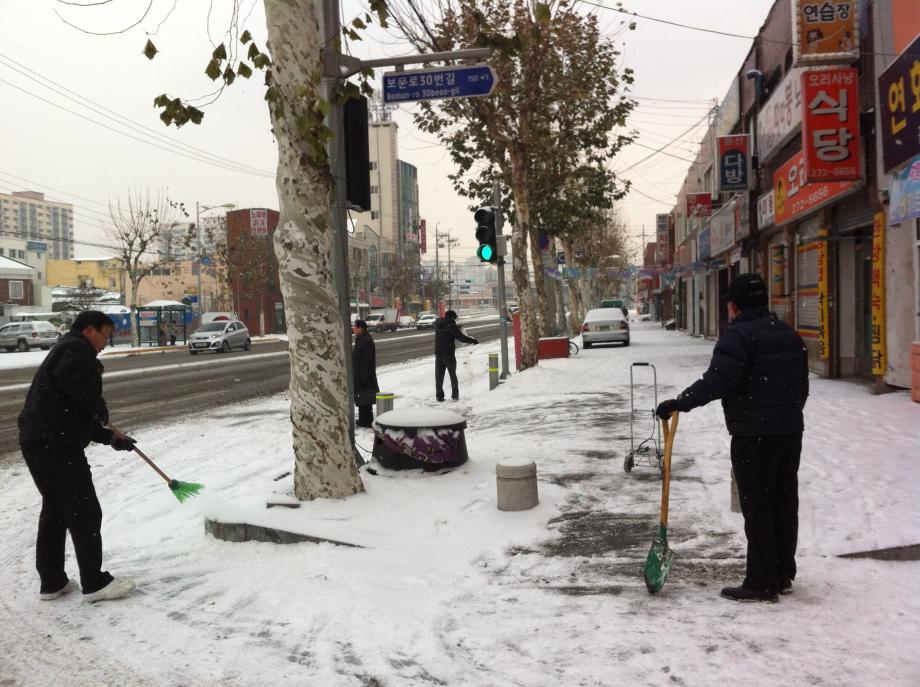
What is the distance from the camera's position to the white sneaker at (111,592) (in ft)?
15.3

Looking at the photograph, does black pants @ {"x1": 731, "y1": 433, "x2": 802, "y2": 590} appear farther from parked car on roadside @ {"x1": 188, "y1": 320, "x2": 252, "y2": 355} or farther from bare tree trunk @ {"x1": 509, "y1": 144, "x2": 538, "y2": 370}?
parked car on roadside @ {"x1": 188, "y1": 320, "x2": 252, "y2": 355}

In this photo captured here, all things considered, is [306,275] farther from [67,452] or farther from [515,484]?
[515,484]

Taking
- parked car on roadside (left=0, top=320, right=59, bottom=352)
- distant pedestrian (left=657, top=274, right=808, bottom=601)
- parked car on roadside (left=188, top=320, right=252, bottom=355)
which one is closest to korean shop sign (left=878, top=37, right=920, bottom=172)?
distant pedestrian (left=657, top=274, right=808, bottom=601)

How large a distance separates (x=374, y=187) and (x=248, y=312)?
6765 cm

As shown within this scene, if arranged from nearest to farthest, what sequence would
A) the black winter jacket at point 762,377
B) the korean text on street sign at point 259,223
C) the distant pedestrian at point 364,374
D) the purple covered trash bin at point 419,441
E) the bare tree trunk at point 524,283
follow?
the black winter jacket at point 762,377, the purple covered trash bin at point 419,441, the distant pedestrian at point 364,374, the bare tree trunk at point 524,283, the korean text on street sign at point 259,223

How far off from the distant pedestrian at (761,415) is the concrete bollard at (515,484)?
213cm

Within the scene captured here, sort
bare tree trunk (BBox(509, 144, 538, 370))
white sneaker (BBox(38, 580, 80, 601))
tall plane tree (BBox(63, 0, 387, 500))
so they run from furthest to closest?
1. bare tree trunk (BBox(509, 144, 538, 370))
2. tall plane tree (BBox(63, 0, 387, 500))
3. white sneaker (BBox(38, 580, 80, 601))

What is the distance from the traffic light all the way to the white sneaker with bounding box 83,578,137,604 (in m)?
11.3

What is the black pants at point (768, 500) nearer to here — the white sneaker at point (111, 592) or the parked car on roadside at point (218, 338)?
the white sneaker at point (111, 592)

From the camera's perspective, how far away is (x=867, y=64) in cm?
1166

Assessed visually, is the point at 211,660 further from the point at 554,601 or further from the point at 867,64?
the point at 867,64

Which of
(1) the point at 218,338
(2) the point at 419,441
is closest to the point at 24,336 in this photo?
(1) the point at 218,338

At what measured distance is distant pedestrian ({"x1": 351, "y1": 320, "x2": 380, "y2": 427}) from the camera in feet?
38.2

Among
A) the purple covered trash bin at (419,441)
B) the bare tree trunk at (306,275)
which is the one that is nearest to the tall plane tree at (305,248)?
the bare tree trunk at (306,275)
